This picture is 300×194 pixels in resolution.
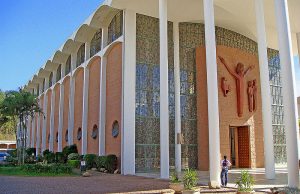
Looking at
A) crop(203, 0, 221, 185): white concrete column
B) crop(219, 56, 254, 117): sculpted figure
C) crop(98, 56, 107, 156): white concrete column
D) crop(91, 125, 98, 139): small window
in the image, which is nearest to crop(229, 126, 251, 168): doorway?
crop(219, 56, 254, 117): sculpted figure

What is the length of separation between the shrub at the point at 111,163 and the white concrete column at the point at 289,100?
11252 millimetres

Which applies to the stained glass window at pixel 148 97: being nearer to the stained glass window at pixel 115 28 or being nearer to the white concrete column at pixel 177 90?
the white concrete column at pixel 177 90

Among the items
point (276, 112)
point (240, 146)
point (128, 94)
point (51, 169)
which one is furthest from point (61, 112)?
point (276, 112)

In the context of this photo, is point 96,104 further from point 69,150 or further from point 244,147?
point 244,147

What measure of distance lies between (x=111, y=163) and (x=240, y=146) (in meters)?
9.47

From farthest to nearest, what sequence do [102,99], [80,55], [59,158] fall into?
1. [80,55]
2. [59,158]
3. [102,99]

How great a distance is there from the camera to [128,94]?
2081 centimetres

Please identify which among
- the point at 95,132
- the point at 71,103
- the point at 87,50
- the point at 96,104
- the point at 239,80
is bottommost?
the point at 95,132

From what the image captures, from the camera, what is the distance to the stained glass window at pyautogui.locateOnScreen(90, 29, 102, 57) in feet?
83.5

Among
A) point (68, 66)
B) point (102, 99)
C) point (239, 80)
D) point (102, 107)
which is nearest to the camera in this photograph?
point (102, 107)

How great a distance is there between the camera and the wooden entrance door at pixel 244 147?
2450cm

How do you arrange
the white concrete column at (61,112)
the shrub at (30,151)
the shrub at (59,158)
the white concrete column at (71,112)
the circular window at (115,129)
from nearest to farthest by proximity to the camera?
the circular window at (115,129)
the shrub at (59,158)
the white concrete column at (71,112)
the white concrete column at (61,112)
the shrub at (30,151)

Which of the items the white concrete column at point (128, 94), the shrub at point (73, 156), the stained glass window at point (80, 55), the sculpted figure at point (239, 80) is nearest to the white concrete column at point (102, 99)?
the shrub at point (73, 156)

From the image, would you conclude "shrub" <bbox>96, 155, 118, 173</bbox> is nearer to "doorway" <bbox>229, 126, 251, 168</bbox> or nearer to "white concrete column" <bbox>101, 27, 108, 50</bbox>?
"white concrete column" <bbox>101, 27, 108, 50</bbox>
